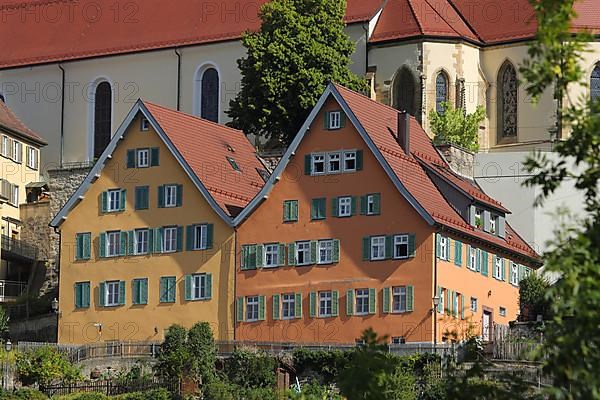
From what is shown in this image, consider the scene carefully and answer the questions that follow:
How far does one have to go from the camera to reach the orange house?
52531mm

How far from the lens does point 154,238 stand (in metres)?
57.8

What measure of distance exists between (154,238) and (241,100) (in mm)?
13490

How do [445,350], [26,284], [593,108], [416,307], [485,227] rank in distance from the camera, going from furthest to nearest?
1. [26,284]
2. [485,227]
3. [416,307]
4. [445,350]
5. [593,108]

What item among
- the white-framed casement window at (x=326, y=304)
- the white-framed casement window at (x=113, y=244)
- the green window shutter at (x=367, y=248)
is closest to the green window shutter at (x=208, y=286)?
the white-framed casement window at (x=113, y=244)

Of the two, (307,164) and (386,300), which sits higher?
(307,164)

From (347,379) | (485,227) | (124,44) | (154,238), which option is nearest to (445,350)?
(485,227)

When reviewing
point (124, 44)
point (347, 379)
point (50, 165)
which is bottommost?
point (347, 379)

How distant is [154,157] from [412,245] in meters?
10.1

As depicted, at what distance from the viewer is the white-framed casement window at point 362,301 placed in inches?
2077

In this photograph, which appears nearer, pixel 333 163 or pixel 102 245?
pixel 333 163

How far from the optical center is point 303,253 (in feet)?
180

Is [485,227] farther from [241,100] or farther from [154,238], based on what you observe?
[241,100]

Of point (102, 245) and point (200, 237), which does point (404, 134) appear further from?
point (102, 245)

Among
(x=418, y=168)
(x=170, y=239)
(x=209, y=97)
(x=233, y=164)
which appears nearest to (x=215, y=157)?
(x=233, y=164)
